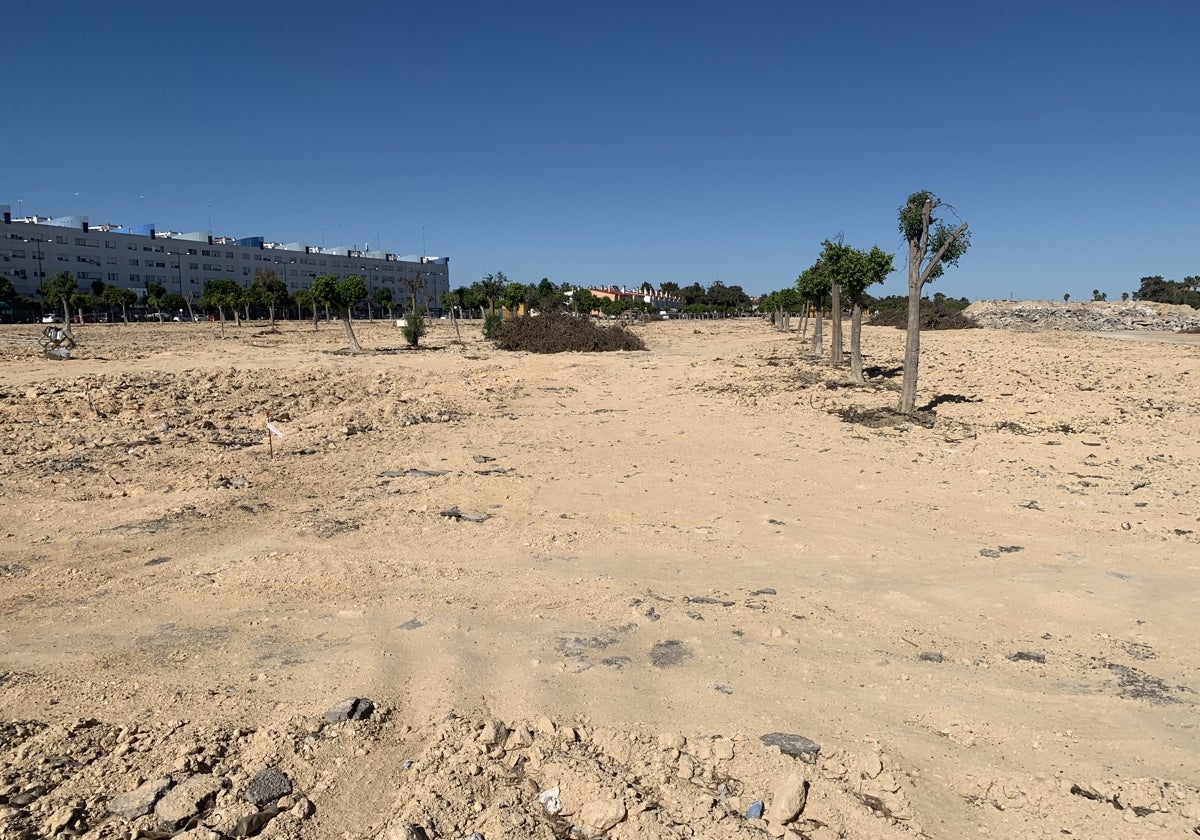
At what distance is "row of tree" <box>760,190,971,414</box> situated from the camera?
39.9 ft

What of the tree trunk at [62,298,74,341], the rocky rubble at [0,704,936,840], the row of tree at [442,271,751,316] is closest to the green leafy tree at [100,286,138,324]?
the tree trunk at [62,298,74,341]

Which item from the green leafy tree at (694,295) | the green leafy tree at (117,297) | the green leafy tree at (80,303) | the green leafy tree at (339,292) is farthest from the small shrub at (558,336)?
the green leafy tree at (694,295)

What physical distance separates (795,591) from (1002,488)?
183 inches

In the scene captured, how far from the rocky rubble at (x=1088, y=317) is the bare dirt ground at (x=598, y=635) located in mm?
52585

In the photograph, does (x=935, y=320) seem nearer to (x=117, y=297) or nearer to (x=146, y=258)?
(x=117, y=297)

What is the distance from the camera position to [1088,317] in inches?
2349

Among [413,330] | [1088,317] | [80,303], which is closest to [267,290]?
[80,303]

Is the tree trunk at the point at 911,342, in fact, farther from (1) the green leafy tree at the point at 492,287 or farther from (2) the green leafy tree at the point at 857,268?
(1) the green leafy tree at the point at 492,287

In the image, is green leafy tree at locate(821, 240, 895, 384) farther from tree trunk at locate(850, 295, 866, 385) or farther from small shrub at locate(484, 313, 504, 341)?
small shrub at locate(484, 313, 504, 341)

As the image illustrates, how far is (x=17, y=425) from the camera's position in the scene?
11.5 metres

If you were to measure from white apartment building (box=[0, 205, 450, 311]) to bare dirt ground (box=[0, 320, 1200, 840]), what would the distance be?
59625 mm

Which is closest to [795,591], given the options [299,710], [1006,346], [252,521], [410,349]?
[299,710]

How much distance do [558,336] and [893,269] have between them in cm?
1647

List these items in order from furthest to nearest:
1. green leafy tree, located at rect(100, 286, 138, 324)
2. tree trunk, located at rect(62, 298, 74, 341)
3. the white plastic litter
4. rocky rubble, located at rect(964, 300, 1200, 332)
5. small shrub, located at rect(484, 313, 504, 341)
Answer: green leafy tree, located at rect(100, 286, 138, 324) → rocky rubble, located at rect(964, 300, 1200, 332) → small shrub, located at rect(484, 313, 504, 341) → tree trunk, located at rect(62, 298, 74, 341) → the white plastic litter
